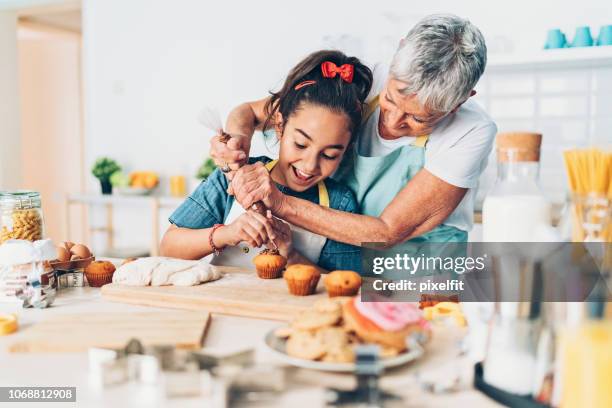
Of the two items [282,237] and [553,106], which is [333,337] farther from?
[553,106]

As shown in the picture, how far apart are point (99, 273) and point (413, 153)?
104 cm

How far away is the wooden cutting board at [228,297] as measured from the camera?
128 cm

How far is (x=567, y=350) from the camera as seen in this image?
0.76 metres

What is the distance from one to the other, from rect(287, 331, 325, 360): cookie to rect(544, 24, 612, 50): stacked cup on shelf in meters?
2.17

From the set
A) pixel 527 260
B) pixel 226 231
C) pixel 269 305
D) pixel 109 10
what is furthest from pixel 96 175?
pixel 527 260

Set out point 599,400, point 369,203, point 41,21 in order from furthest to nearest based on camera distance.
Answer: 1. point 41,21
2. point 369,203
3. point 599,400

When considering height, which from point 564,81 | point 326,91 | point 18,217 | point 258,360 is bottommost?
point 258,360

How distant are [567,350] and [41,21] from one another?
4.95 metres

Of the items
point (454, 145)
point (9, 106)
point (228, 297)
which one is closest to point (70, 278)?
point (228, 297)

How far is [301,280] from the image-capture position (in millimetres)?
1347

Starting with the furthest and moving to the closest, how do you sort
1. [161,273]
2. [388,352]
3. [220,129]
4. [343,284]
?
1. [220,129]
2. [161,273]
3. [343,284]
4. [388,352]

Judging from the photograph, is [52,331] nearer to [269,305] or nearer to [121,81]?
[269,305]

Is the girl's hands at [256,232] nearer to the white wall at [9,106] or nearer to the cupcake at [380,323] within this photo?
the cupcake at [380,323]

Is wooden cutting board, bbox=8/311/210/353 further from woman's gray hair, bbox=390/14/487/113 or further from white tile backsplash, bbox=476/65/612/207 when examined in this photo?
white tile backsplash, bbox=476/65/612/207
